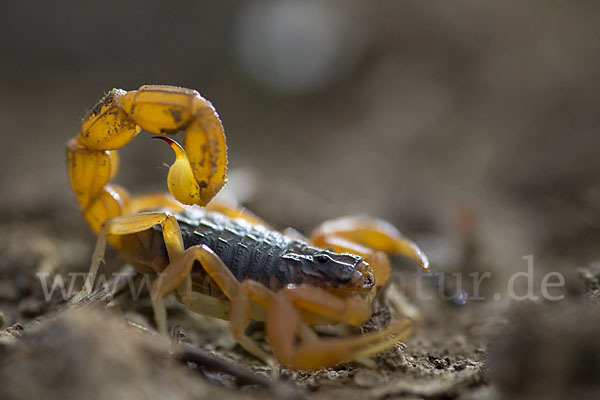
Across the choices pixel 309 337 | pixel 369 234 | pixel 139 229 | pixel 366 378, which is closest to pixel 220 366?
pixel 309 337

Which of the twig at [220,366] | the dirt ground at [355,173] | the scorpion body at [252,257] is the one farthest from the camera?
the scorpion body at [252,257]

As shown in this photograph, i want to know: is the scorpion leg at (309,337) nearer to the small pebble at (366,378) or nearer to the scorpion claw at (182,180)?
the small pebble at (366,378)

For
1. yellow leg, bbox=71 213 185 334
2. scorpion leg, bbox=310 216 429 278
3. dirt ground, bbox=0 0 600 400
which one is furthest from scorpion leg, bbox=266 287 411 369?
scorpion leg, bbox=310 216 429 278

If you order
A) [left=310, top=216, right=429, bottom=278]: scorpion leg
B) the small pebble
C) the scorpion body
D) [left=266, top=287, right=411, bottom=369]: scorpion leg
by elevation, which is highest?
[left=310, top=216, right=429, bottom=278]: scorpion leg

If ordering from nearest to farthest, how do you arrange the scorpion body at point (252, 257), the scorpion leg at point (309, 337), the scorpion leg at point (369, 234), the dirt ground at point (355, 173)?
the dirt ground at point (355, 173) → the scorpion leg at point (309, 337) → the scorpion body at point (252, 257) → the scorpion leg at point (369, 234)

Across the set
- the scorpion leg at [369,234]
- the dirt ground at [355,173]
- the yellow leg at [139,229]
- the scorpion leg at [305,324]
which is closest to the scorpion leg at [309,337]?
the scorpion leg at [305,324]

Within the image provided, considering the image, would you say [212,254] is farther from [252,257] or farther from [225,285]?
[252,257]

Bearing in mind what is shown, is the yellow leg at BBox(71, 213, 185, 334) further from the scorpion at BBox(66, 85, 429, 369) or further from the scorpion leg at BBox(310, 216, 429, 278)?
the scorpion leg at BBox(310, 216, 429, 278)
